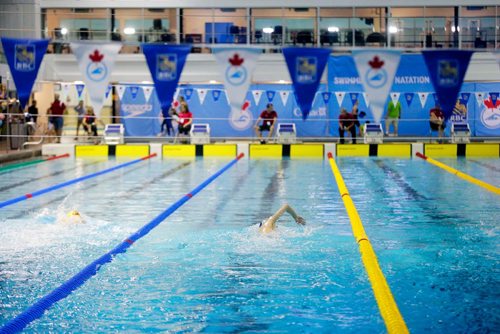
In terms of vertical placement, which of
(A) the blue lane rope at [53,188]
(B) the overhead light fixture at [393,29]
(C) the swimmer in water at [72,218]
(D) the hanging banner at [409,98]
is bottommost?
(A) the blue lane rope at [53,188]

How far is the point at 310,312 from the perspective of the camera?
18.7ft

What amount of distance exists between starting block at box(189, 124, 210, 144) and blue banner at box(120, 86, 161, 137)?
2.84 meters

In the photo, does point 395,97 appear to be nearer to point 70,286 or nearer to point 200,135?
point 200,135

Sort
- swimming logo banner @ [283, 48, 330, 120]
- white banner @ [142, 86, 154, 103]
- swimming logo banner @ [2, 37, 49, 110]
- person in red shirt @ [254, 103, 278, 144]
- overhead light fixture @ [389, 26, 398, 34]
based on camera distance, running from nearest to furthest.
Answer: swimming logo banner @ [2, 37, 49, 110] → swimming logo banner @ [283, 48, 330, 120] → person in red shirt @ [254, 103, 278, 144] → white banner @ [142, 86, 154, 103] → overhead light fixture @ [389, 26, 398, 34]

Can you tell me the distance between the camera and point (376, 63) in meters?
17.0

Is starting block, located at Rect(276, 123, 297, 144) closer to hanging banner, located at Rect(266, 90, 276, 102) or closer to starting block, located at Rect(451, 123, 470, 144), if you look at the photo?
hanging banner, located at Rect(266, 90, 276, 102)

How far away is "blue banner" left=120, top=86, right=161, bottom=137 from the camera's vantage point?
26203 mm

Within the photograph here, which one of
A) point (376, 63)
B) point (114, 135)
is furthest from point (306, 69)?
point (114, 135)

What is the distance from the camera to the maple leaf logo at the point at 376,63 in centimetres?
1698

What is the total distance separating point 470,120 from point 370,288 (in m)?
20.7

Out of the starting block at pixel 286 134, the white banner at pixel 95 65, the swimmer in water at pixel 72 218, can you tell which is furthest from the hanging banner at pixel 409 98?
the swimmer in water at pixel 72 218

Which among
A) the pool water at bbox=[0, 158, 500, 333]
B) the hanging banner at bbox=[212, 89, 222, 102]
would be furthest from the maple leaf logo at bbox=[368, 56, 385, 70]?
the hanging banner at bbox=[212, 89, 222, 102]

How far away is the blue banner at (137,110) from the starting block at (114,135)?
8.05 ft

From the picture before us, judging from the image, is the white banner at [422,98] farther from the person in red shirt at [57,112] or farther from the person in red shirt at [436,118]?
the person in red shirt at [57,112]
